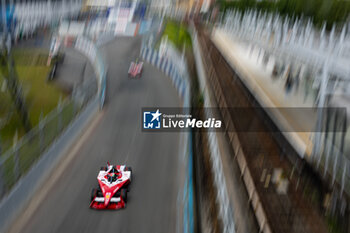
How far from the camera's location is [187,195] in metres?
8.52

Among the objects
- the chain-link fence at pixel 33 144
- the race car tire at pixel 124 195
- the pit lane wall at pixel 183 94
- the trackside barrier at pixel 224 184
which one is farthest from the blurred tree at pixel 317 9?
the chain-link fence at pixel 33 144

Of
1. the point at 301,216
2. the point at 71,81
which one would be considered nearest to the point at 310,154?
the point at 301,216

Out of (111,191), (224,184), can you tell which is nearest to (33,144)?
(111,191)

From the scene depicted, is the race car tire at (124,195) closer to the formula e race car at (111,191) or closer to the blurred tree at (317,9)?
the formula e race car at (111,191)

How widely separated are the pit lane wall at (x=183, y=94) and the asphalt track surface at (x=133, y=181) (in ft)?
1.13

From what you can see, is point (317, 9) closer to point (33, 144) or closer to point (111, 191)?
point (111, 191)

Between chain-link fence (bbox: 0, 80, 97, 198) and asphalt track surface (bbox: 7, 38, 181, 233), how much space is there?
98 cm

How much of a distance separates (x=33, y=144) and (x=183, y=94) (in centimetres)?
1017

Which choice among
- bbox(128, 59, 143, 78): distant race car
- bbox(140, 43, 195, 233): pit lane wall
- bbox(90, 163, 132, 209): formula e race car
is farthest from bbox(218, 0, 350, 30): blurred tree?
bbox(90, 163, 132, 209): formula e race car

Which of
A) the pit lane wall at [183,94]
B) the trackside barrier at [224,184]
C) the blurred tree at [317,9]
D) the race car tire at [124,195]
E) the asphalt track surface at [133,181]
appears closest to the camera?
the trackside barrier at [224,184]

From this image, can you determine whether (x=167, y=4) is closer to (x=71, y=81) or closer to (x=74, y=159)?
(x=71, y=81)

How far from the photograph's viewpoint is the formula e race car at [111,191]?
340 inches

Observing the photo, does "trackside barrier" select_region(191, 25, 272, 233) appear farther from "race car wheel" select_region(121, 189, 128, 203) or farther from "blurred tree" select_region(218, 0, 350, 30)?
"blurred tree" select_region(218, 0, 350, 30)

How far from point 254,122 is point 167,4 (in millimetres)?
78738
